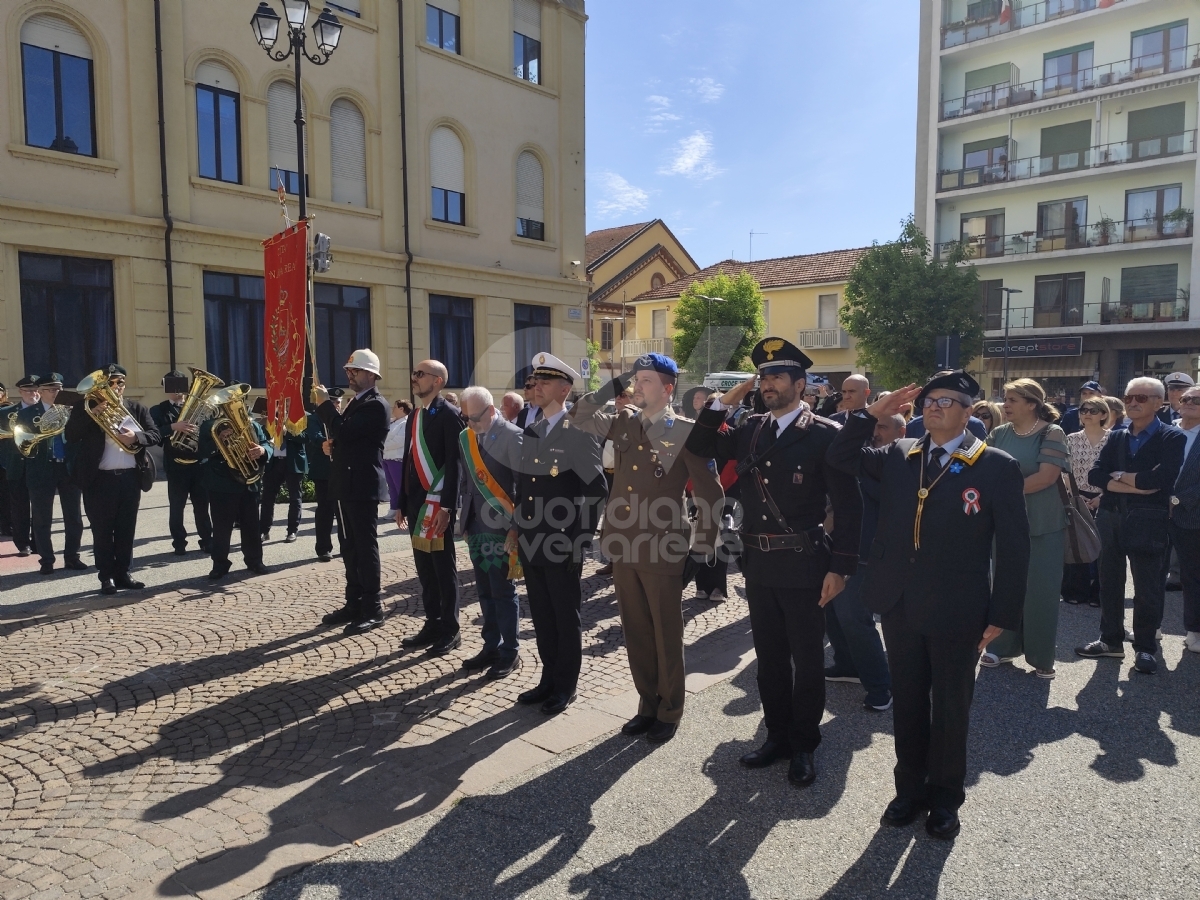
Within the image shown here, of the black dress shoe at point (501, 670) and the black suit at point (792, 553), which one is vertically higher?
the black suit at point (792, 553)

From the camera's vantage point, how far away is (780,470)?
407 cm

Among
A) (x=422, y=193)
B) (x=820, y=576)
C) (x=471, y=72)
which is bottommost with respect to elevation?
(x=820, y=576)

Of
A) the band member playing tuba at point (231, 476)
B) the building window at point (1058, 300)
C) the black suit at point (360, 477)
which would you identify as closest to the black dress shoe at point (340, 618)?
the black suit at point (360, 477)

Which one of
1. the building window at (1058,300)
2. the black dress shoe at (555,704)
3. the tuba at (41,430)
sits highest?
the building window at (1058,300)

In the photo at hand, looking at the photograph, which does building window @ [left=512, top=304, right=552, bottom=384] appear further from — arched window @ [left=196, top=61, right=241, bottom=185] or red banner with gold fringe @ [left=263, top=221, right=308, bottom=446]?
red banner with gold fringe @ [left=263, top=221, right=308, bottom=446]

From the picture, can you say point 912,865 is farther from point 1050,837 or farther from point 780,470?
point 780,470

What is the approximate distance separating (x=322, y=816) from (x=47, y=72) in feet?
56.2

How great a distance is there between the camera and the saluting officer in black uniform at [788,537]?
13.1 feet

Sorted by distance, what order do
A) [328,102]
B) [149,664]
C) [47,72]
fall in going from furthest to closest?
[328,102] < [47,72] < [149,664]

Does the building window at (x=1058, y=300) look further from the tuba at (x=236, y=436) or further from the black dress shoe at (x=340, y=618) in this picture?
the black dress shoe at (x=340, y=618)

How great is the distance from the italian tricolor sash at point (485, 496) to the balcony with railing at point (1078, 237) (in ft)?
101

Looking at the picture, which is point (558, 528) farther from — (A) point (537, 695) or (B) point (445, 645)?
(B) point (445, 645)

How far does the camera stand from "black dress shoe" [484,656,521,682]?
5473 millimetres

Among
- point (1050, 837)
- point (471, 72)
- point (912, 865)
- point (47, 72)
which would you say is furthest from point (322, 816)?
point (471, 72)
